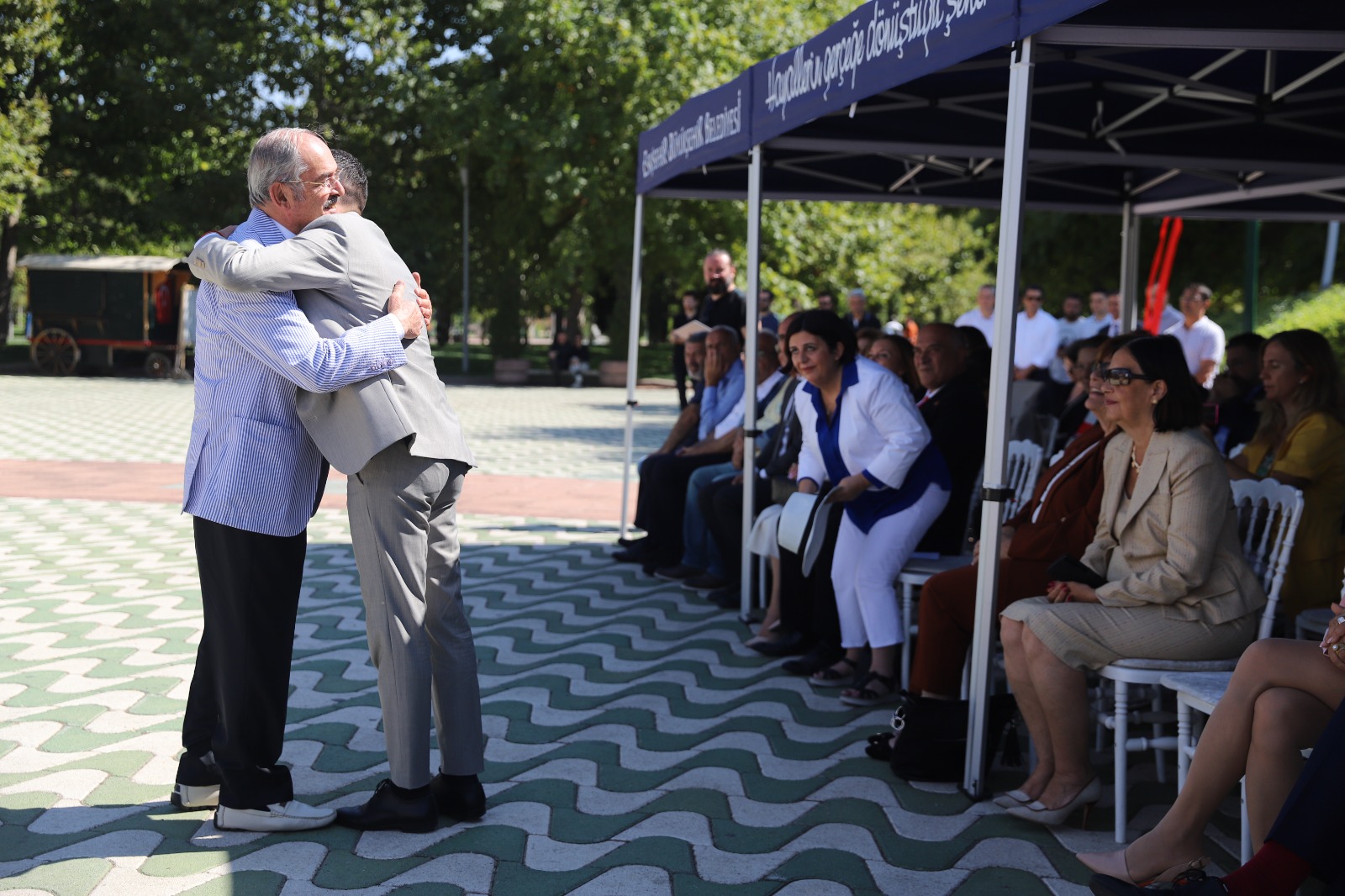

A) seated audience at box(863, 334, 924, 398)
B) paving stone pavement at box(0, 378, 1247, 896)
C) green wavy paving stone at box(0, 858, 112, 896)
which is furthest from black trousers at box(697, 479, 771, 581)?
green wavy paving stone at box(0, 858, 112, 896)

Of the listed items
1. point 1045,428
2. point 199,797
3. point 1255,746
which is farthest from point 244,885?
point 1045,428

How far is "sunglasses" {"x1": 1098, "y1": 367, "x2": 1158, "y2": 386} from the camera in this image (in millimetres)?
4012

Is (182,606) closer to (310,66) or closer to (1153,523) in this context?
(1153,523)

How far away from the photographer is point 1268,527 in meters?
4.32

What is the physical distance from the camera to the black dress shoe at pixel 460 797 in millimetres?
3842

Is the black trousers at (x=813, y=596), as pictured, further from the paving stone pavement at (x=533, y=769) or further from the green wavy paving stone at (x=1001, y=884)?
the green wavy paving stone at (x=1001, y=884)

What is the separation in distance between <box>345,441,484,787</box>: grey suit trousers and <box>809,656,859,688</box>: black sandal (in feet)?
6.60

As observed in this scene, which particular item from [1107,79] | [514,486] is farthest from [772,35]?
[1107,79]

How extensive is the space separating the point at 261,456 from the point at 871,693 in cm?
277

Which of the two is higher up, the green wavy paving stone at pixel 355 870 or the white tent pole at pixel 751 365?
the white tent pole at pixel 751 365

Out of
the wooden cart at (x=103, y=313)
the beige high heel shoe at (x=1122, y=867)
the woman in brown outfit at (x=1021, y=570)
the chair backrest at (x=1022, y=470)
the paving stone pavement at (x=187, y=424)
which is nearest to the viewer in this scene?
the beige high heel shoe at (x=1122, y=867)

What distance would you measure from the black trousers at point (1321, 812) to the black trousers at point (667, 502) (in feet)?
16.8

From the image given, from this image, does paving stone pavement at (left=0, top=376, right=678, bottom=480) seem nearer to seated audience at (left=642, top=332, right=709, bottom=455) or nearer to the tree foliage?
seated audience at (left=642, top=332, right=709, bottom=455)

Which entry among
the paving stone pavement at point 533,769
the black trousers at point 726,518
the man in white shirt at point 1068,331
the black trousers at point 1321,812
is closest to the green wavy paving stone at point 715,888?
the paving stone pavement at point 533,769
